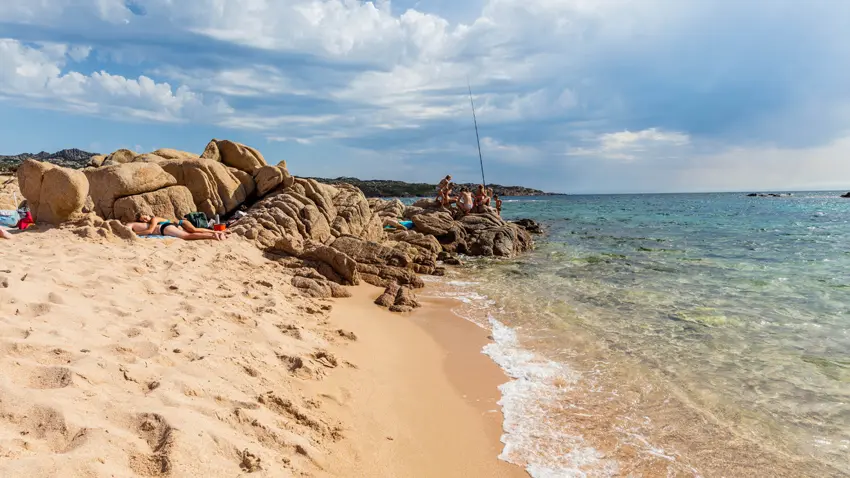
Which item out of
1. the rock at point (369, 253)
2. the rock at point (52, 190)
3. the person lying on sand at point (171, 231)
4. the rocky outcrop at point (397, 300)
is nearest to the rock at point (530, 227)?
the rock at point (369, 253)

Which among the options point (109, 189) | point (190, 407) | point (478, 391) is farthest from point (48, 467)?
point (109, 189)

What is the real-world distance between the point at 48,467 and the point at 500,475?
294cm

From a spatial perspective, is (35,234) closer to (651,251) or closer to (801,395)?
(801,395)

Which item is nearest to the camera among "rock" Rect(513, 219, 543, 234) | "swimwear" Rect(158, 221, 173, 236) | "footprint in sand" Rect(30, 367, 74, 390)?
"footprint in sand" Rect(30, 367, 74, 390)

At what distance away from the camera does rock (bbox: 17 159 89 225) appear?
916 cm

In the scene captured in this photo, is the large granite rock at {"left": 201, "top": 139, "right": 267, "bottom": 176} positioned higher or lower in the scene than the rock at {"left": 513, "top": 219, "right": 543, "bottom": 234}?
higher

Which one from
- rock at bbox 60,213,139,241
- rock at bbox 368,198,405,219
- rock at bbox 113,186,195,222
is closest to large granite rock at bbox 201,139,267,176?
rock at bbox 113,186,195,222

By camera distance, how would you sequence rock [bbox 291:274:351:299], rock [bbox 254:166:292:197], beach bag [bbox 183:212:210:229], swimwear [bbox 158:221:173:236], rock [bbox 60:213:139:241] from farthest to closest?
1. rock [bbox 254:166:292:197]
2. beach bag [bbox 183:212:210:229]
3. swimwear [bbox 158:221:173:236]
4. rock [bbox 291:274:351:299]
5. rock [bbox 60:213:139:241]

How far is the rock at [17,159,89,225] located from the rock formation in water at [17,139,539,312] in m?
0.02

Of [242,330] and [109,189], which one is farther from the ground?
[109,189]

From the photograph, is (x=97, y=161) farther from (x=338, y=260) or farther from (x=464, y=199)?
(x=464, y=199)

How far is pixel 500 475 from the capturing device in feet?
12.4

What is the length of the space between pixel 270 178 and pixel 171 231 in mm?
4738

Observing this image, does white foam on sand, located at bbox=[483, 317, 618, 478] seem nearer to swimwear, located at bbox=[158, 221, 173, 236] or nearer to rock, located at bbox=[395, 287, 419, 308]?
rock, located at bbox=[395, 287, 419, 308]
